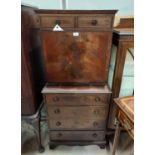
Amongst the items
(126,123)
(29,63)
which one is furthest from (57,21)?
(126,123)

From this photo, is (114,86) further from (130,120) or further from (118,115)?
(130,120)

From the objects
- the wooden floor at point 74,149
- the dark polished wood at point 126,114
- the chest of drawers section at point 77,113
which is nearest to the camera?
the dark polished wood at point 126,114

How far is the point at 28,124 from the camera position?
153 centimetres

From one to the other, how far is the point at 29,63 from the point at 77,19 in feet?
1.97

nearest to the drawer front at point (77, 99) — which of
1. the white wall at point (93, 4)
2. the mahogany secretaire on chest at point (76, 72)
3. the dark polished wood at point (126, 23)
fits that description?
the mahogany secretaire on chest at point (76, 72)

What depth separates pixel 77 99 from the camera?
144cm

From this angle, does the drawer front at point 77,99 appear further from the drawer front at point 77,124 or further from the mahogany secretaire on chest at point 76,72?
the drawer front at point 77,124

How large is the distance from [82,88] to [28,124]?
698mm

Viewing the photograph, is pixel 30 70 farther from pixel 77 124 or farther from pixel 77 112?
pixel 77 124

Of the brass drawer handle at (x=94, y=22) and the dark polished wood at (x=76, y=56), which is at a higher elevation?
the brass drawer handle at (x=94, y=22)

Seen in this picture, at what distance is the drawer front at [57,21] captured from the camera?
4.09ft

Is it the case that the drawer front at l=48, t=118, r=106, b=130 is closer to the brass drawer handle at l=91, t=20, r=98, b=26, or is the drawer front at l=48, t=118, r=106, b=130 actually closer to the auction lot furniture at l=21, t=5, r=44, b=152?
the auction lot furniture at l=21, t=5, r=44, b=152
